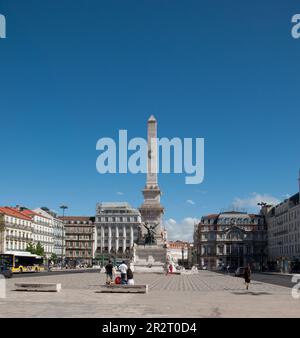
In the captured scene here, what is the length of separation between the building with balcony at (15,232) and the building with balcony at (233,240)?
52.0 meters

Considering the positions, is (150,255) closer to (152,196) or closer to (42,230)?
(152,196)

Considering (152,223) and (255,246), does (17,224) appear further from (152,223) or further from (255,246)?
(255,246)

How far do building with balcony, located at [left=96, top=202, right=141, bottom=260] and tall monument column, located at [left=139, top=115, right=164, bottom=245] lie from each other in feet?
265

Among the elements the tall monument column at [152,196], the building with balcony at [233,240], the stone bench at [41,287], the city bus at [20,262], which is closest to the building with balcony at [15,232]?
the city bus at [20,262]

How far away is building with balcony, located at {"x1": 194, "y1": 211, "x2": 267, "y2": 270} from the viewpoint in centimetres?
14312

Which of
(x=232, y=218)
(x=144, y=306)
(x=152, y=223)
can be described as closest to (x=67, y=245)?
(x=232, y=218)

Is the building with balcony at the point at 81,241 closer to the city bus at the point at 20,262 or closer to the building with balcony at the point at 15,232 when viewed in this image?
the building with balcony at the point at 15,232

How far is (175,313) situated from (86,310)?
9.67 ft

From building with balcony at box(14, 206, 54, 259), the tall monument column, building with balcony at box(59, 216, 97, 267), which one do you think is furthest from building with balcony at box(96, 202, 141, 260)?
the tall monument column

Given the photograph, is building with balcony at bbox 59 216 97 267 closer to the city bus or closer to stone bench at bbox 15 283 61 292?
the city bus

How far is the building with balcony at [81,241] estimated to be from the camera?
155000mm

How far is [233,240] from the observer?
144 meters

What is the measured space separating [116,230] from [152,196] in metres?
83.7

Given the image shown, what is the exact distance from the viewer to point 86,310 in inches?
678
